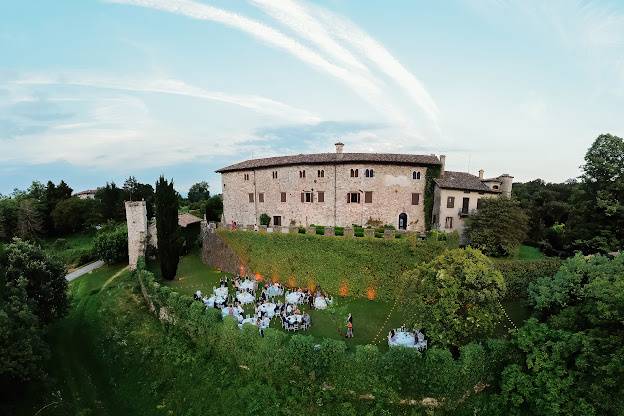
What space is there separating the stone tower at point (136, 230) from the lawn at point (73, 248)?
11515mm

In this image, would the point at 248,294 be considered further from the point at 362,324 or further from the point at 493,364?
the point at 493,364

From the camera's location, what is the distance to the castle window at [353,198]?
3362cm

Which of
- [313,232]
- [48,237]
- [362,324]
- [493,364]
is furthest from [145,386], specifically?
[48,237]

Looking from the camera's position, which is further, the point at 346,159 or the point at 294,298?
the point at 346,159

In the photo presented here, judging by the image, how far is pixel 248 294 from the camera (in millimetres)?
23969

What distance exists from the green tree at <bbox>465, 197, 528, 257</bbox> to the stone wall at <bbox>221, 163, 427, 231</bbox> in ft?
21.5

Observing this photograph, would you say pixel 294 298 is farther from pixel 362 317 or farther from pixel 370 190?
pixel 370 190

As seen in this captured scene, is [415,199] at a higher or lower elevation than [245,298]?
higher

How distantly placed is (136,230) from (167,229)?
253 inches

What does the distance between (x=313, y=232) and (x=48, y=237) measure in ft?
178

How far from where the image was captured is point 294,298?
22.9 meters

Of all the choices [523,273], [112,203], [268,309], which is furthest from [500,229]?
[112,203]

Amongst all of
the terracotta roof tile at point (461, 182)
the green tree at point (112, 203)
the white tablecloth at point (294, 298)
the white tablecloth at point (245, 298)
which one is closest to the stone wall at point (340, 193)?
the terracotta roof tile at point (461, 182)

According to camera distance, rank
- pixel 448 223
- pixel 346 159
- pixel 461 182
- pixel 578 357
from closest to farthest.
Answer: pixel 578 357 < pixel 448 223 < pixel 461 182 < pixel 346 159
